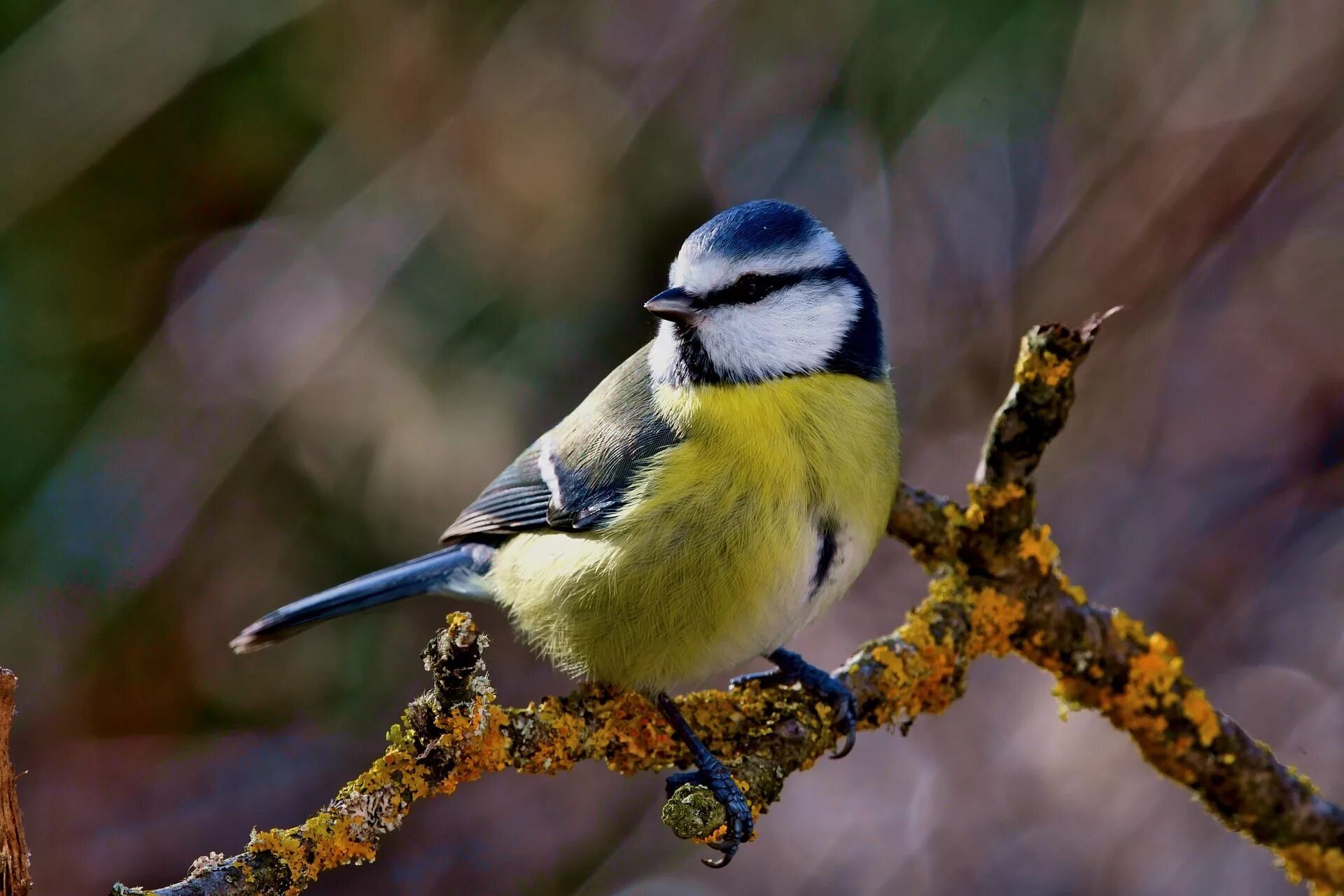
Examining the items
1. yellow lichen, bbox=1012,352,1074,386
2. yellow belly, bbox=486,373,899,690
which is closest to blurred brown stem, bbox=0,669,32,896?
yellow belly, bbox=486,373,899,690

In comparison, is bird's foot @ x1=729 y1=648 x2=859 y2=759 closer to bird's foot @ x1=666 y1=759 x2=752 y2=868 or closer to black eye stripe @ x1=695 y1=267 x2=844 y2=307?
bird's foot @ x1=666 y1=759 x2=752 y2=868

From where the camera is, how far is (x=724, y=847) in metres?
1.74

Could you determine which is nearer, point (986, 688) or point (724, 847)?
point (724, 847)

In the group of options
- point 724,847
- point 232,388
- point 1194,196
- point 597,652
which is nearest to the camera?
point 724,847

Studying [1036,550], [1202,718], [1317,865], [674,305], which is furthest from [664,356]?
[1317,865]

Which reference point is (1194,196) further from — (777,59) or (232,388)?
(232,388)

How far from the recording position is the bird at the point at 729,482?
70.4 inches

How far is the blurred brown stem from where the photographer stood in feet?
3.51

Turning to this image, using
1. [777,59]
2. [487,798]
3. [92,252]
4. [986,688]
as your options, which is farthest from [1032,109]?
[92,252]

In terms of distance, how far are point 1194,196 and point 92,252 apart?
2813 mm

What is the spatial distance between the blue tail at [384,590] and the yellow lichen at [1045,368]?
107 cm

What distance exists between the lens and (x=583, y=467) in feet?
6.63

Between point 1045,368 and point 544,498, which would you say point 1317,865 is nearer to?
point 1045,368

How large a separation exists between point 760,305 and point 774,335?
0.05 metres
